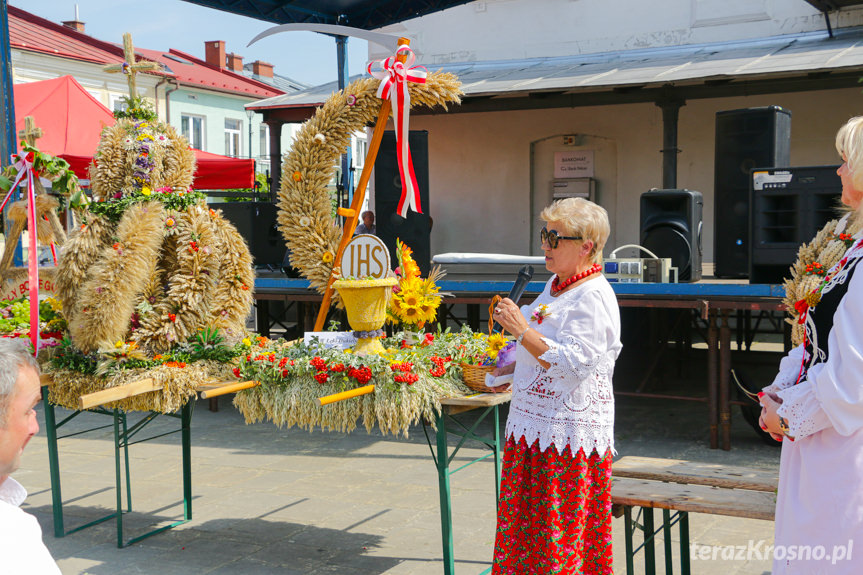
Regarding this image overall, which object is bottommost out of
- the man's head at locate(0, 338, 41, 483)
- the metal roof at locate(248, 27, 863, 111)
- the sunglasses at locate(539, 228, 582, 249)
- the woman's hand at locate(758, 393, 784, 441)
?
the woman's hand at locate(758, 393, 784, 441)

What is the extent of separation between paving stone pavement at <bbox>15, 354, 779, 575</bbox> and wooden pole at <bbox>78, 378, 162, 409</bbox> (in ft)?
3.17

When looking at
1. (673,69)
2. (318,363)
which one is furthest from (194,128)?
(318,363)

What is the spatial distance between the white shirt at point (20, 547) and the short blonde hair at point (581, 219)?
6.71 ft

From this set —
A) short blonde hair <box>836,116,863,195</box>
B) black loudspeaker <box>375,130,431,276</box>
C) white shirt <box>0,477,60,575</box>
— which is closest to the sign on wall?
black loudspeaker <box>375,130,431,276</box>

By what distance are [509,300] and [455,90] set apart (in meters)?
1.97

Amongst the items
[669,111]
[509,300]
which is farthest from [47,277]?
[669,111]

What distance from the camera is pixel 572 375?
2.96 metres

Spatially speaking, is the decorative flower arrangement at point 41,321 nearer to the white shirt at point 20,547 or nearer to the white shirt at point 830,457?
the white shirt at point 20,547

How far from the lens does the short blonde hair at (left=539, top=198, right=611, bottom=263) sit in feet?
9.97

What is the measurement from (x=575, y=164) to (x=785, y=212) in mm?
7310

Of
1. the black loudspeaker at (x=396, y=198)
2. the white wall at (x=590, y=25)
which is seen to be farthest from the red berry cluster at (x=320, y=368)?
the white wall at (x=590, y=25)

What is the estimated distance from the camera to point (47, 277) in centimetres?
536

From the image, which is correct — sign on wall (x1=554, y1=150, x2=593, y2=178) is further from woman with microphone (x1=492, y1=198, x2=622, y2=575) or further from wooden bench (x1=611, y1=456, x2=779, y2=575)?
woman with microphone (x1=492, y1=198, x2=622, y2=575)

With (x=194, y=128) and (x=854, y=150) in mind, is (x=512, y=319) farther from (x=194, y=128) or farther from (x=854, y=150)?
(x=194, y=128)
